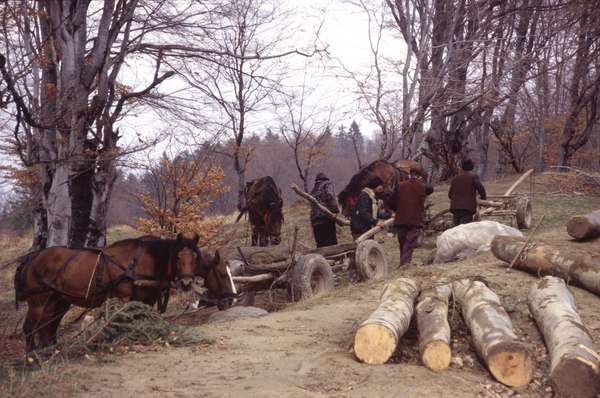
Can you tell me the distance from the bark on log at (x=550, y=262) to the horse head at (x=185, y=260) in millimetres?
4309

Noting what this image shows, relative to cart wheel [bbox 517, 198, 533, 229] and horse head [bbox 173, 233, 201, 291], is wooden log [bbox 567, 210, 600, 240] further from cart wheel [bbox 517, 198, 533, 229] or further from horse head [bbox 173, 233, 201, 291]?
horse head [bbox 173, 233, 201, 291]

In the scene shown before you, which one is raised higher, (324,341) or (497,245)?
(497,245)

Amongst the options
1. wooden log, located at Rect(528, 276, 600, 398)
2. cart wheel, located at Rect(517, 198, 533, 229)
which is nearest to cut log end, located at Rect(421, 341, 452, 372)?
wooden log, located at Rect(528, 276, 600, 398)

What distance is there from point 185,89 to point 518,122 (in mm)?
28496

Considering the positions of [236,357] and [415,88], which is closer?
[236,357]

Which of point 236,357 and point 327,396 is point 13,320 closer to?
point 236,357

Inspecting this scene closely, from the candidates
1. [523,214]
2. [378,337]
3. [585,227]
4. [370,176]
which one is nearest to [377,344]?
[378,337]

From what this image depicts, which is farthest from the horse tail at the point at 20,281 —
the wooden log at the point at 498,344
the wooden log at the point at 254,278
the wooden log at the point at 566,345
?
the wooden log at the point at 566,345

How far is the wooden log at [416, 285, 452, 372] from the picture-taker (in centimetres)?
458

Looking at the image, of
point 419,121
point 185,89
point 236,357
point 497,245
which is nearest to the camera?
point 236,357

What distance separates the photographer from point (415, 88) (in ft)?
50.6

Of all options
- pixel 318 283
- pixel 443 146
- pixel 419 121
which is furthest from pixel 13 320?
pixel 443 146

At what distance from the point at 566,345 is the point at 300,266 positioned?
488cm

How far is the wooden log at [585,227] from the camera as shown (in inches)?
380
